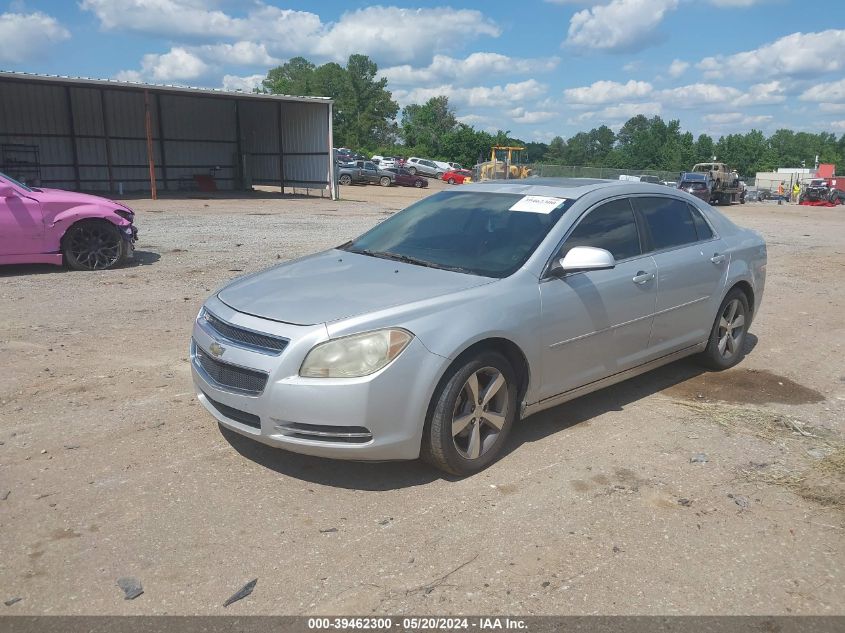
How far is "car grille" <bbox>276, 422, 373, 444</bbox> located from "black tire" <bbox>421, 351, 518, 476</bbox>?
0.38 meters

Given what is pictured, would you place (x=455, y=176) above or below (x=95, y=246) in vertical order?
above

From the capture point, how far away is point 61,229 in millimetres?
9766

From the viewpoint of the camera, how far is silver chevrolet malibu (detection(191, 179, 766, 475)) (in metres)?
3.58

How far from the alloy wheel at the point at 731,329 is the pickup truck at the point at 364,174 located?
128 ft

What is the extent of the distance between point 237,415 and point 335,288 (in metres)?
0.90

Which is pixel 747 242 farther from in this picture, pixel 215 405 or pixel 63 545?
pixel 63 545

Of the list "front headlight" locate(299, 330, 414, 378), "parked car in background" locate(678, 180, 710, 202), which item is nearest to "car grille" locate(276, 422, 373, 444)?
"front headlight" locate(299, 330, 414, 378)

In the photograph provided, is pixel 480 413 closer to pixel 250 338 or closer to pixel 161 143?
pixel 250 338

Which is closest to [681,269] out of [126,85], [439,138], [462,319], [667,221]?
[667,221]

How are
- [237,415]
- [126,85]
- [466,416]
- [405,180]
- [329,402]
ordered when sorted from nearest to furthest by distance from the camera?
[329,402], [237,415], [466,416], [126,85], [405,180]

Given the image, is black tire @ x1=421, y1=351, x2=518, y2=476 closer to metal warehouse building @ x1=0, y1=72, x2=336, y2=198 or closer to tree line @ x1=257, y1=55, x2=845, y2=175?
metal warehouse building @ x1=0, y1=72, x2=336, y2=198

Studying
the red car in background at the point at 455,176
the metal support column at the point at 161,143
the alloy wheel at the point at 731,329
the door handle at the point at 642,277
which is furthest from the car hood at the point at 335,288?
the red car in background at the point at 455,176

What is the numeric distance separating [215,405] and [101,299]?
17.0 ft

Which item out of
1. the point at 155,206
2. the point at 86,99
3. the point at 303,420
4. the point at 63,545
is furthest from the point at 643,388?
the point at 86,99
